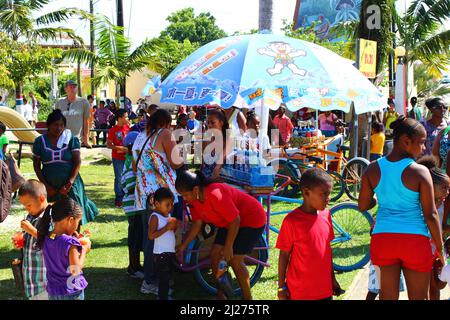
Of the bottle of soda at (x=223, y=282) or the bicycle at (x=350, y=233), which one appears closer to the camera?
the bottle of soda at (x=223, y=282)

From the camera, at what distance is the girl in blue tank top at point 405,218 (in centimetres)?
424

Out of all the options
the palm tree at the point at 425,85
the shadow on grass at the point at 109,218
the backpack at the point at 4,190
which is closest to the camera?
the backpack at the point at 4,190

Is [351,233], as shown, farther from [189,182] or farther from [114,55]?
[114,55]

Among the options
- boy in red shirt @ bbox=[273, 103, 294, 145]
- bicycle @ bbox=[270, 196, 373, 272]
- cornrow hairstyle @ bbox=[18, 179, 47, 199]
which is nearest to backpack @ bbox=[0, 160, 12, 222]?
cornrow hairstyle @ bbox=[18, 179, 47, 199]

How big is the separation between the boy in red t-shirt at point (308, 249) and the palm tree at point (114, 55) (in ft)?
42.8

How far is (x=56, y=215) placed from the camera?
4254 mm

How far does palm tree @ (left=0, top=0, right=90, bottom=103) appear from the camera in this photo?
21531 mm

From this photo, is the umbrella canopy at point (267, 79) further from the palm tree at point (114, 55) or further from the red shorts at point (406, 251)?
the palm tree at point (114, 55)

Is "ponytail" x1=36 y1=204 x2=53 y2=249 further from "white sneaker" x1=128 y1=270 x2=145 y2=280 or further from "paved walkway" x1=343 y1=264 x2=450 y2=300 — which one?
"paved walkway" x1=343 y1=264 x2=450 y2=300

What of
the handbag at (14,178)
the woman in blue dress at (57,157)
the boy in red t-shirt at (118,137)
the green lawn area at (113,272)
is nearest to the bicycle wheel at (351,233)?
the green lawn area at (113,272)

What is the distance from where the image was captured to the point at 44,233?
428 cm

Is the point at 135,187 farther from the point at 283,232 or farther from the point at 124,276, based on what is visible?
the point at 283,232

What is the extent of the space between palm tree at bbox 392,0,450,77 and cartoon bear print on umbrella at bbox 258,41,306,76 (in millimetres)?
11958
